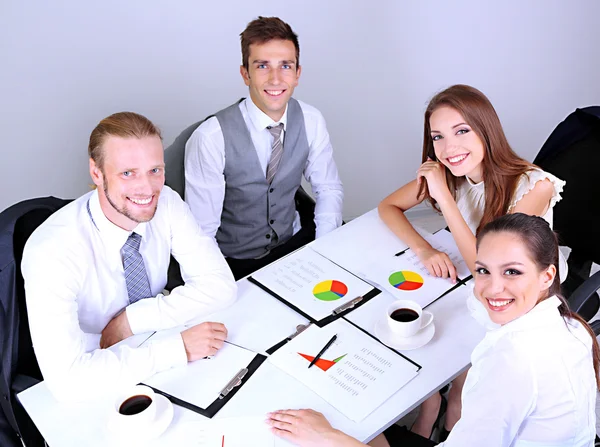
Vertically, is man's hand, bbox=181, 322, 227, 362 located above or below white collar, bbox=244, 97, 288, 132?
below

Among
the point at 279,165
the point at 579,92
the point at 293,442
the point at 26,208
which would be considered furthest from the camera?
the point at 579,92

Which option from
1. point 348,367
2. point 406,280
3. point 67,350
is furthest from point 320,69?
point 67,350

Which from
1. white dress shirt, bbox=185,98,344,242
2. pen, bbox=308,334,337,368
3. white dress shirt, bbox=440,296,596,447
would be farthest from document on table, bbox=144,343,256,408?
white dress shirt, bbox=185,98,344,242

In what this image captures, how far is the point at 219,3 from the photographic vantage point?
2725 millimetres

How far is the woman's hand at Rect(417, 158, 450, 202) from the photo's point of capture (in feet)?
7.03

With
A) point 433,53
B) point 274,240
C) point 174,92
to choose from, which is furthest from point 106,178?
point 433,53

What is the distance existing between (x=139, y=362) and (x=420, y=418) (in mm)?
1023

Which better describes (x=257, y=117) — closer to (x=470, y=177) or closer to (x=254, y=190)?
(x=254, y=190)

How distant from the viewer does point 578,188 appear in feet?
7.10

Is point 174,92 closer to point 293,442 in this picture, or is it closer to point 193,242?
point 193,242

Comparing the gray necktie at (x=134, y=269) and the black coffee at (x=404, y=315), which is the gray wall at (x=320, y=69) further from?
the black coffee at (x=404, y=315)

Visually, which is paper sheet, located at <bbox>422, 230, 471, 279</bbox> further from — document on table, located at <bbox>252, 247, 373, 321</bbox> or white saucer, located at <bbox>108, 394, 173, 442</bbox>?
white saucer, located at <bbox>108, 394, 173, 442</bbox>

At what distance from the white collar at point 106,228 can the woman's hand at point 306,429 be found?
2.14 ft

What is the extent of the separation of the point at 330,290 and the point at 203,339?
41 centimetres
